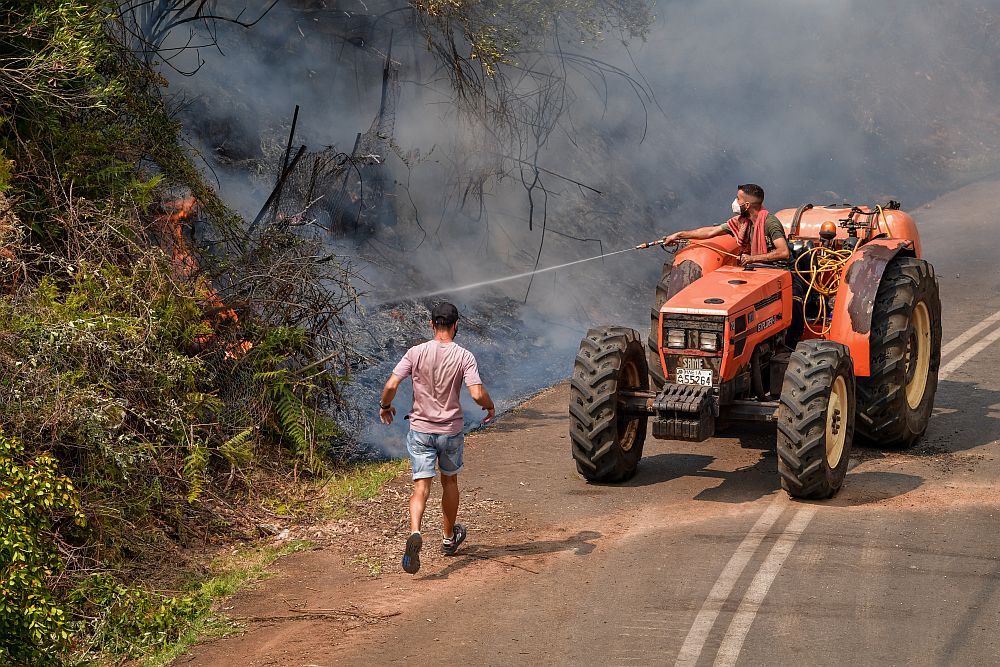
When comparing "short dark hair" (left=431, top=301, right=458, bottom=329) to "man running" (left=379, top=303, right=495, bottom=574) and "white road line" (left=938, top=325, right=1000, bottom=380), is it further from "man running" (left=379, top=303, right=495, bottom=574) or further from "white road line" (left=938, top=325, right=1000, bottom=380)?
"white road line" (left=938, top=325, right=1000, bottom=380)

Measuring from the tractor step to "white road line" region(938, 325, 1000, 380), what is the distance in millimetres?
5159

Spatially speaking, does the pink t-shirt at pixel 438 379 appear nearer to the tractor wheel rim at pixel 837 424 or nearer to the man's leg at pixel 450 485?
the man's leg at pixel 450 485

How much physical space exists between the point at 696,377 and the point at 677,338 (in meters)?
0.35

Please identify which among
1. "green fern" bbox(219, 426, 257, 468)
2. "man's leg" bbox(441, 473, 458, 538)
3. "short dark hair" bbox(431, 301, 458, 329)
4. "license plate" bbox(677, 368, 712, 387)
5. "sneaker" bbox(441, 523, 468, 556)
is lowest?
"sneaker" bbox(441, 523, 468, 556)

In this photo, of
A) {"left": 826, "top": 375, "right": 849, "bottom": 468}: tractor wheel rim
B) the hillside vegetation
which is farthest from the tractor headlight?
the hillside vegetation

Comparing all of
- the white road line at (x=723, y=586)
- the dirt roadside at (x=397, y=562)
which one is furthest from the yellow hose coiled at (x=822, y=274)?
the dirt roadside at (x=397, y=562)

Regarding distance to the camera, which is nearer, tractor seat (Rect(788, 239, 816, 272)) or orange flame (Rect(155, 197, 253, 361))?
orange flame (Rect(155, 197, 253, 361))

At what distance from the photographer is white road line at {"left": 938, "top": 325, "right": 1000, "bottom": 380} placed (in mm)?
13214

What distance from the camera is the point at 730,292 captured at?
9734 mm

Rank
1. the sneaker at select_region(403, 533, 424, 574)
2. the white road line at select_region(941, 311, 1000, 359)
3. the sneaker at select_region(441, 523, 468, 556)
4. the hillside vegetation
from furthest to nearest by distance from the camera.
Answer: the white road line at select_region(941, 311, 1000, 359), the sneaker at select_region(441, 523, 468, 556), the sneaker at select_region(403, 533, 424, 574), the hillside vegetation

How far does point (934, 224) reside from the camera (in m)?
22.7

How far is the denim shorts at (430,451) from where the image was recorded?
815 centimetres

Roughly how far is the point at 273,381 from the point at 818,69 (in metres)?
22.0

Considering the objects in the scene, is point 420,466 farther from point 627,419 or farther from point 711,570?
point 627,419
